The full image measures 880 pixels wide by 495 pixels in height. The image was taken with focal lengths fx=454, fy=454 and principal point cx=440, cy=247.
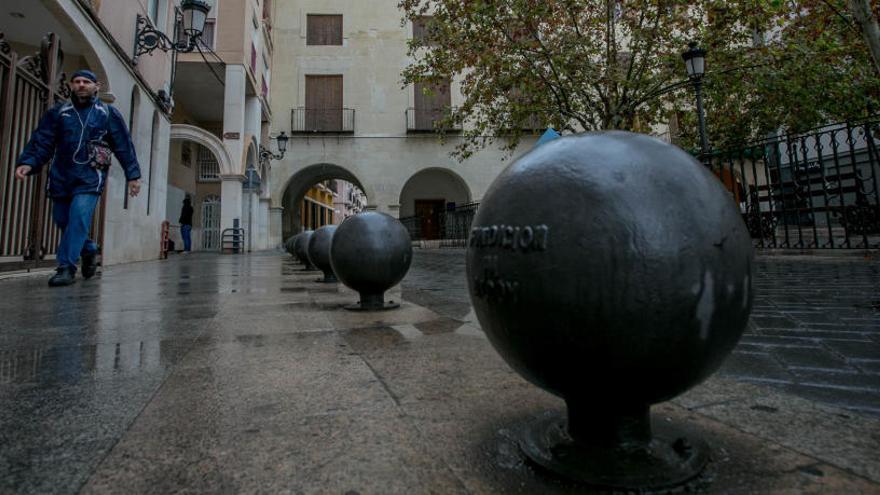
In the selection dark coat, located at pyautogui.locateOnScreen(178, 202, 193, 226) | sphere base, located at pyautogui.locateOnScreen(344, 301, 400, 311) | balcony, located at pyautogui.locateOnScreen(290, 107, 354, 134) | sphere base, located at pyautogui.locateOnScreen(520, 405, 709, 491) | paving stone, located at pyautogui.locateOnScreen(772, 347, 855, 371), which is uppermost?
balcony, located at pyautogui.locateOnScreen(290, 107, 354, 134)

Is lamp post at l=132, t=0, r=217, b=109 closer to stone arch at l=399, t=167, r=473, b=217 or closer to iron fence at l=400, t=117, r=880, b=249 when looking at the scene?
iron fence at l=400, t=117, r=880, b=249

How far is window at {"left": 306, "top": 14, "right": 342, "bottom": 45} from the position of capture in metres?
23.8

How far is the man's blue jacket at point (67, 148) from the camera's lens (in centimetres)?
497

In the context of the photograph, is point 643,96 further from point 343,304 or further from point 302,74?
point 302,74

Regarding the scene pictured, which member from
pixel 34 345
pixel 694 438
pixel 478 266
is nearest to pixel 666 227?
pixel 478 266

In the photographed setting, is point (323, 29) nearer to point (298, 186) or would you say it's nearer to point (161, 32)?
point (298, 186)

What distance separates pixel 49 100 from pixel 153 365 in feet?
23.6

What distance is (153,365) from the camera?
2002 millimetres

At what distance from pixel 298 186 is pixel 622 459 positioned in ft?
93.7

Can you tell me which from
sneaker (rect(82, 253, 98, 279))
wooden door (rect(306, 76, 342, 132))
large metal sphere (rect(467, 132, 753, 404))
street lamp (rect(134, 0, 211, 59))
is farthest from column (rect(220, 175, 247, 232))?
large metal sphere (rect(467, 132, 753, 404))

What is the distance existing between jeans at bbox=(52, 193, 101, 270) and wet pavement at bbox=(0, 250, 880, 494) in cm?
257

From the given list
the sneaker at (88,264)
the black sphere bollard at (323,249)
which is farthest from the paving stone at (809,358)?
the sneaker at (88,264)

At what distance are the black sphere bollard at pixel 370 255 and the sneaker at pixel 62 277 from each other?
12.1 feet

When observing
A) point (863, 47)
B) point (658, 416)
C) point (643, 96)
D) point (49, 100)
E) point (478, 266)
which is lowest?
point (658, 416)
